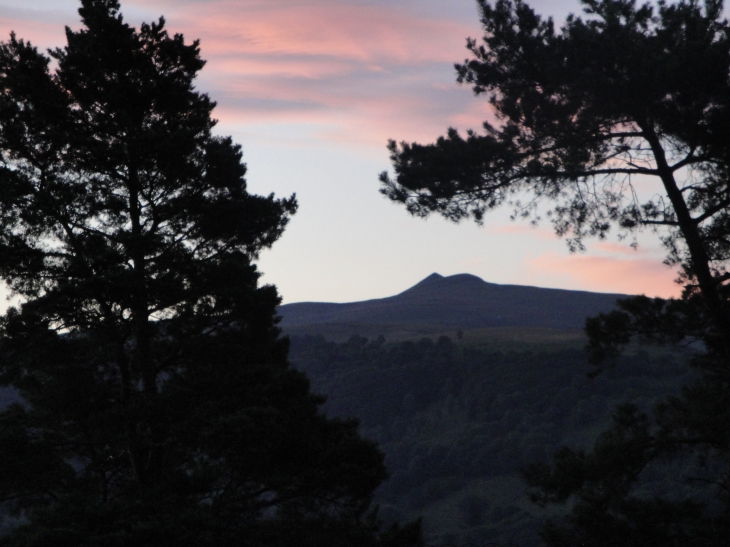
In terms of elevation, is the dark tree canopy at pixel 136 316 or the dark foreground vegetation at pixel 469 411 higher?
the dark tree canopy at pixel 136 316

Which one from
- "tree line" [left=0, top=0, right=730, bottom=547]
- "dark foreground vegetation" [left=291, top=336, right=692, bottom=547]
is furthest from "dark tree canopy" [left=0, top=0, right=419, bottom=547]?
"dark foreground vegetation" [left=291, top=336, right=692, bottom=547]

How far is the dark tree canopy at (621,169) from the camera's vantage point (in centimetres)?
1414

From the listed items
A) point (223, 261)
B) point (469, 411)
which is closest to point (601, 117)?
point (223, 261)

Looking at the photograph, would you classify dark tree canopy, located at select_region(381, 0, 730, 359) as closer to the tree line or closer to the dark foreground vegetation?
the tree line

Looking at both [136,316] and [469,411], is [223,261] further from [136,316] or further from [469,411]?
[469,411]

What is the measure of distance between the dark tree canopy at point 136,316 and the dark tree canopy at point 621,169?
416 cm

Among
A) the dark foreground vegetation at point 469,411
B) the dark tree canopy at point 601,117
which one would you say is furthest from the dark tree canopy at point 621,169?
the dark foreground vegetation at point 469,411

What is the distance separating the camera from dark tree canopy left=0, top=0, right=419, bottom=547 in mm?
13539

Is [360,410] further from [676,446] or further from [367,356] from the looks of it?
[676,446]

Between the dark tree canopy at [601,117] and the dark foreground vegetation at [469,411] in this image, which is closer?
the dark tree canopy at [601,117]

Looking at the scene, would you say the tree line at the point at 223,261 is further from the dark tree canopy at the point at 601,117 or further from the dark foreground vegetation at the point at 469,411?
the dark foreground vegetation at the point at 469,411

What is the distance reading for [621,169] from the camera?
14.6 metres

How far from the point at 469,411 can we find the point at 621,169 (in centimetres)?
12781

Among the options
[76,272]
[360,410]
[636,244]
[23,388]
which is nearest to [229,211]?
[76,272]
